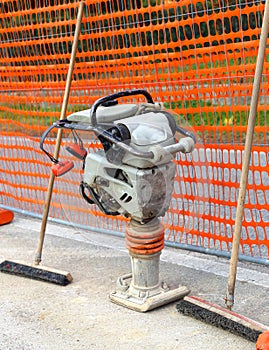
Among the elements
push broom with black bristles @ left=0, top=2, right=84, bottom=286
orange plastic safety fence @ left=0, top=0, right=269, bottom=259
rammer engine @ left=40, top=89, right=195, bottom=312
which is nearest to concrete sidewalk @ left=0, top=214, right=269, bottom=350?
push broom with black bristles @ left=0, top=2, right=84, bottom=286

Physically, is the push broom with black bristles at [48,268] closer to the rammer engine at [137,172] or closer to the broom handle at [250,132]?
the rammer engine at [137,172]

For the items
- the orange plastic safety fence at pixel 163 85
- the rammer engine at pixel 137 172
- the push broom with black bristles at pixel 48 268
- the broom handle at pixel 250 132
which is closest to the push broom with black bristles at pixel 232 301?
the broom handle at pixel 250 132

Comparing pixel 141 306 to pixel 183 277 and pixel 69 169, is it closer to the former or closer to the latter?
pixel 183 277

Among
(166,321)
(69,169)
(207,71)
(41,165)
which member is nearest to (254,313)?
(166,321)

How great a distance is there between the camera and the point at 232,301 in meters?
3.79

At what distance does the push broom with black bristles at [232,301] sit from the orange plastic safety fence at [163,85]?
595 mm

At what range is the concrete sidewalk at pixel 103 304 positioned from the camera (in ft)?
12.2

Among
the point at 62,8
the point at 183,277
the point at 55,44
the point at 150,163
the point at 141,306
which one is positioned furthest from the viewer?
the point at 55,44

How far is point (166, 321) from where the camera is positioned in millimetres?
3918

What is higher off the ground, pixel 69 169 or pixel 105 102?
pixel 105 102

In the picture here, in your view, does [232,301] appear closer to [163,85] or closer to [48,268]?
[48,268]

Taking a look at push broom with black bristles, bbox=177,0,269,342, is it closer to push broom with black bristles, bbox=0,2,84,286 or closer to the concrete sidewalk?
the concrete sidewalk

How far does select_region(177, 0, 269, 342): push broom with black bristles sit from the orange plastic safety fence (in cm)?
59

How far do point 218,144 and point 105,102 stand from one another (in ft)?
3.55
